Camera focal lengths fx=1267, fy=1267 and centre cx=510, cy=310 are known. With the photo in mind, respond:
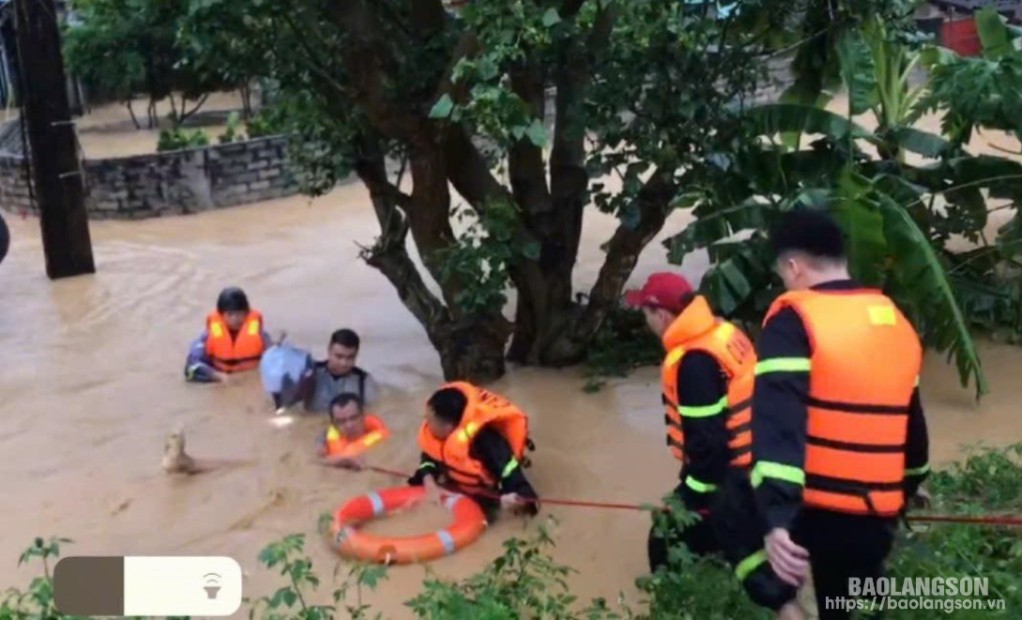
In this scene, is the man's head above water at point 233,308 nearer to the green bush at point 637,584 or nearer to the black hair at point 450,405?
the black hair at point 450,405

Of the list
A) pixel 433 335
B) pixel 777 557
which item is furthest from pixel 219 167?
pixel 777 557

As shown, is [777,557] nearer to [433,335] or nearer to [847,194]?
[847,194]

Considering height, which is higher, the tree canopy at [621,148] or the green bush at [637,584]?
the tree canopy at [621,148]

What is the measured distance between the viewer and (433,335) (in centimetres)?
826

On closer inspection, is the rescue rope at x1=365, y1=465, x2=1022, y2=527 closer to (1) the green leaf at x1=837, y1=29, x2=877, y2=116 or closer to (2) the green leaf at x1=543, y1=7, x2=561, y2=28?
(2) the green leaf at x1=543, y1=7, x2=561, y2=28

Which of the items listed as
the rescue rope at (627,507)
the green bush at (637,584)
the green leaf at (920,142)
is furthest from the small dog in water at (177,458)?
the green leaf at (920,142)

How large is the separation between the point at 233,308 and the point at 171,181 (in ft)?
26.7

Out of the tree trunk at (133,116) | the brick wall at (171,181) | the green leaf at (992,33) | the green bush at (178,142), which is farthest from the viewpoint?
the tree trunk at (133,116)

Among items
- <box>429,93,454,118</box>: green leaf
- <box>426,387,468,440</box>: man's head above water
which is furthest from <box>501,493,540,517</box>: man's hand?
<box>429,93,454,118</box>: green leaf

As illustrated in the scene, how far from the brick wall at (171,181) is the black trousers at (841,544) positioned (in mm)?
12845

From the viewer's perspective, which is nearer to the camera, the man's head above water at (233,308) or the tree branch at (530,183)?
the tree branch at (530,183)

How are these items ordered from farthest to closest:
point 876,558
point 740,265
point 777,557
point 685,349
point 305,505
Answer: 1. point 740,265
2. point 305,505
3. point 685,349
4. point 876,558
5. point 777,557

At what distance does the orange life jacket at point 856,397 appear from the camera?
343 cm

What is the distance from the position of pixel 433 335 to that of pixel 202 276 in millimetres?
5007
